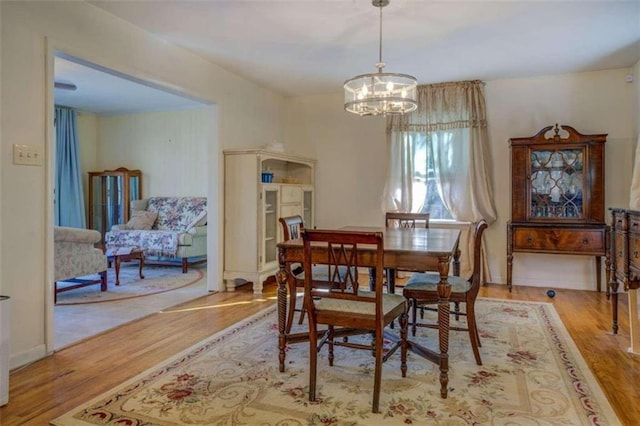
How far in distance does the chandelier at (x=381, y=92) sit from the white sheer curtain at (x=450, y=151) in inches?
87.5

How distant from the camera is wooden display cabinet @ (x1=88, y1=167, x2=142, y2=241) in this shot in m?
7.40

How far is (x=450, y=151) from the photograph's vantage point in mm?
5191

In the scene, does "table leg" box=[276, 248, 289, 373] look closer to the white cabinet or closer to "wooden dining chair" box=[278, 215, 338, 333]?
"wooden dining chair" box=[278, 215, 338, 333]

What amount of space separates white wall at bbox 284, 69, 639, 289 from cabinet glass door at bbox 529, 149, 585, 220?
0.41 m

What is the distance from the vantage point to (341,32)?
357 centimetres

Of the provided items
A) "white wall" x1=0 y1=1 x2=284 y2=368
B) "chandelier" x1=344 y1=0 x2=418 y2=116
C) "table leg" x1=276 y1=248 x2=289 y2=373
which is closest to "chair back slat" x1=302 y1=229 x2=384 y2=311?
"table leg" x1=276 y1=248 x2=289 y2=373

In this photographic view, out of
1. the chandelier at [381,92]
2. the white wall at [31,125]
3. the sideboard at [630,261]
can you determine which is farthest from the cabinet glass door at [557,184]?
the white wall at [31,125]

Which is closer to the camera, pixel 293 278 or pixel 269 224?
pixel 293 278

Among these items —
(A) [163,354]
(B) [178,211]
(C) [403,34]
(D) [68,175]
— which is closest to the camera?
(A) [163,354]

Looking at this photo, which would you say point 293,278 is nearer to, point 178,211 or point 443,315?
point 443,315

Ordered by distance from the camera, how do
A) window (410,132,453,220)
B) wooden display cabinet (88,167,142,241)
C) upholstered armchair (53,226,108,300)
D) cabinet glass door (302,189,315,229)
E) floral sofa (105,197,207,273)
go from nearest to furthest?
upholstered armchair (53,226,108,300) → window (410,132,453,220) → cabinet glass door (302,189,315,229) → floral sofa (105,197,207,273) → wooden display cabinet (88,167,142,241)

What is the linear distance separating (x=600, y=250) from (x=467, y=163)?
5.35ft

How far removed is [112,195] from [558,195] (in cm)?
680

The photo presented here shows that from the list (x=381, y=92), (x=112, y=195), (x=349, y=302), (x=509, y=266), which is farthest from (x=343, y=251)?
(x=112, y=195)
